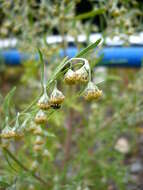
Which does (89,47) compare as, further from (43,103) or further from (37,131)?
(37,131)

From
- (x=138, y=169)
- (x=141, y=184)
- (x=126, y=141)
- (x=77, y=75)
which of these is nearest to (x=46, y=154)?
(x=77, y=75)


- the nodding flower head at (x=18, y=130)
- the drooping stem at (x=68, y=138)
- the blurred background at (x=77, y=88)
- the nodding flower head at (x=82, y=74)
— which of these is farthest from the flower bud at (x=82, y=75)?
the drooping stem at (x=68, y=138)

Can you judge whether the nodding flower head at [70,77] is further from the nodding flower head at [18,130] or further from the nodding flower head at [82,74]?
the nodding flower head at [18,130]

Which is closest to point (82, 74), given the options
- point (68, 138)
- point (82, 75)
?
point (82, 75)

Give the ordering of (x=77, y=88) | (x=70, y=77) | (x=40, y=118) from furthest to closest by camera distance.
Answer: (x=77, y=88) → (x=40, y=118) → (x=70, y=77)

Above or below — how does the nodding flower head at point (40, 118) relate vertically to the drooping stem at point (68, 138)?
above

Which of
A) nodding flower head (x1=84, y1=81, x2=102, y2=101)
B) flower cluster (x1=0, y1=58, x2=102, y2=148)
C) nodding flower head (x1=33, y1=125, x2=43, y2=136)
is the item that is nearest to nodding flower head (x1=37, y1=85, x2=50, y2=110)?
flower cluster (x1=0, y1=58, x2=102, y2=148)

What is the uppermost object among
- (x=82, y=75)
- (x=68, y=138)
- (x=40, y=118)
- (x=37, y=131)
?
(x=82, y=75)

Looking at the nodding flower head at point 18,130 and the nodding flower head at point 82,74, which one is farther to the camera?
the nodding flower head at point 18,130
